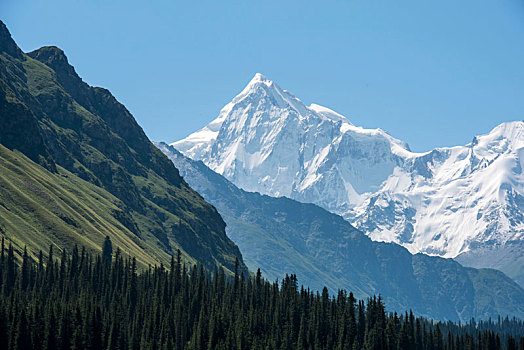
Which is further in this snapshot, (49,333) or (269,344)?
(269,344)

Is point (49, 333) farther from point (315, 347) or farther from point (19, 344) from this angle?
point (315, 347)

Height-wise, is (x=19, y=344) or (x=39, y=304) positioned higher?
(x=39, y=304)

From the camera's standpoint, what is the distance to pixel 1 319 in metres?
173

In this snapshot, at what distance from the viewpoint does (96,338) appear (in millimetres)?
188125

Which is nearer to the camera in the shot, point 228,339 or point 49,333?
point 49,333

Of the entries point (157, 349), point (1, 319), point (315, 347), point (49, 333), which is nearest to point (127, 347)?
point (157, 349)

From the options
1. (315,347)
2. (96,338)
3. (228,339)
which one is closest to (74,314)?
(96,338)

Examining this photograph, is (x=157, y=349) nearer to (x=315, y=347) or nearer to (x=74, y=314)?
(x=74, y=314)

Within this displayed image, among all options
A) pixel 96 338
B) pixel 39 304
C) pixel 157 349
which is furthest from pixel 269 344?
pixel 39 304

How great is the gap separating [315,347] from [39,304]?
71347mm

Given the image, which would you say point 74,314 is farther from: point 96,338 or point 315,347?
point 315,347

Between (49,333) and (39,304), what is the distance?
12633mm

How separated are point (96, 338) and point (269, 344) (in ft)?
145

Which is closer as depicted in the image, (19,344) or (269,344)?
(19,344)
